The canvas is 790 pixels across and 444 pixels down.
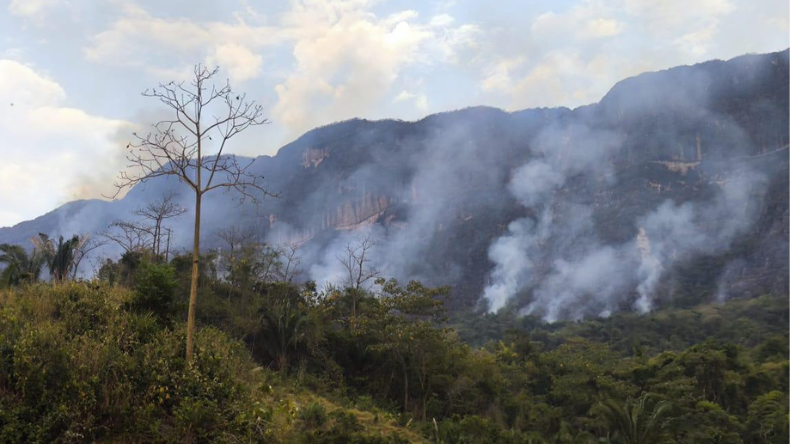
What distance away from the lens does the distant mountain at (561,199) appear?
10731 cm

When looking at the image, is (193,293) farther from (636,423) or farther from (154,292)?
(636,423)

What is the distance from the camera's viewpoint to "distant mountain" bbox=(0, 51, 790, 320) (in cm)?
10731

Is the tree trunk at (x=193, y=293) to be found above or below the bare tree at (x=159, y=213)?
below

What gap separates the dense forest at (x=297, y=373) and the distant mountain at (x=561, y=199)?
64.2 m

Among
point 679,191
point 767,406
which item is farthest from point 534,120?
point 767,406

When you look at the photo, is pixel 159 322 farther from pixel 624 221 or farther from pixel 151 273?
pixel 624 221

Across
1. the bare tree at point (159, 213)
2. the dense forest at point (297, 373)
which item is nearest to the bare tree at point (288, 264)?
the dense forest at point (297, 373)

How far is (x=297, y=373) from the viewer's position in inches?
781

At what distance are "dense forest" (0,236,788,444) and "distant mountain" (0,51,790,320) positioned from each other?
64239 millimetres

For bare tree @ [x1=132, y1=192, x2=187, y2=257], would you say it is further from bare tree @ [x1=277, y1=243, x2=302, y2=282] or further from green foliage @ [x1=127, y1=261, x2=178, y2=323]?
bare tree @ [x1=277, y1=243, x2=302, y2=282]

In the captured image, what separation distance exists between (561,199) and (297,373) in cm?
12380

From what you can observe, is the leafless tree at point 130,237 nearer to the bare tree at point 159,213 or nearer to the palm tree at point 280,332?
the bare tree at point 159,213

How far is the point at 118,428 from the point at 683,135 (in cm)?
15073

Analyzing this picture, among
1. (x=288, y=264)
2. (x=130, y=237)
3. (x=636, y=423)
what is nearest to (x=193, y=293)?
(x=636, y=423)
